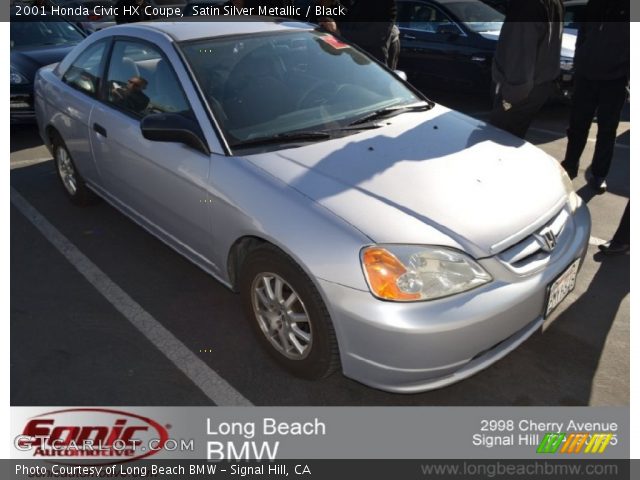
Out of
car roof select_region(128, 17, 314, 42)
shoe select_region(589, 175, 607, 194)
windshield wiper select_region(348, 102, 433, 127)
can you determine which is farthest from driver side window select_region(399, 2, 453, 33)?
windshield wiper select_region(348, 102, 433, 127)

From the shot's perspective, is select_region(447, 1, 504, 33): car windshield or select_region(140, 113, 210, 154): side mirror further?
select_region(447, 1, 504, 33): car windshield

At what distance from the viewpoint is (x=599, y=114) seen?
491 centimetres

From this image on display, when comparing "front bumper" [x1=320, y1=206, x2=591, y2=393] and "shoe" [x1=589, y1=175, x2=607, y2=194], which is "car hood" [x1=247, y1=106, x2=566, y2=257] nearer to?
"front bumper" [x1=320, y1=206, x2=591, y2=393]

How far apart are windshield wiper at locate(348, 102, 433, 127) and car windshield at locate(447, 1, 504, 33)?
→ 5.04 m

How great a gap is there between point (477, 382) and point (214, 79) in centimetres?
221

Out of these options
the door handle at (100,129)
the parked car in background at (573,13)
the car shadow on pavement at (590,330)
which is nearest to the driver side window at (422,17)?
the parked car in background at (573,13)

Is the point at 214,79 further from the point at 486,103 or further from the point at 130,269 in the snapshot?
the point at 486,103

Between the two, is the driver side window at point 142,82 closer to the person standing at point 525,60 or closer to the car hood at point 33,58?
the person standing at point 525,60

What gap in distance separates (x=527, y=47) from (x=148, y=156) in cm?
305

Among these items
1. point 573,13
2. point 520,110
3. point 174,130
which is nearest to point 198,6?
point 573,13

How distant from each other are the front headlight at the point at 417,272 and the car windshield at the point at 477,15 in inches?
259

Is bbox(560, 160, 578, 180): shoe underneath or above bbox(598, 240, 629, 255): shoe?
above

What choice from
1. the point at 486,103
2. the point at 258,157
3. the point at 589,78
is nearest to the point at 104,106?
the point at 258,157

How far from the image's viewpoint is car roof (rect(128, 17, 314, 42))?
3404mm
